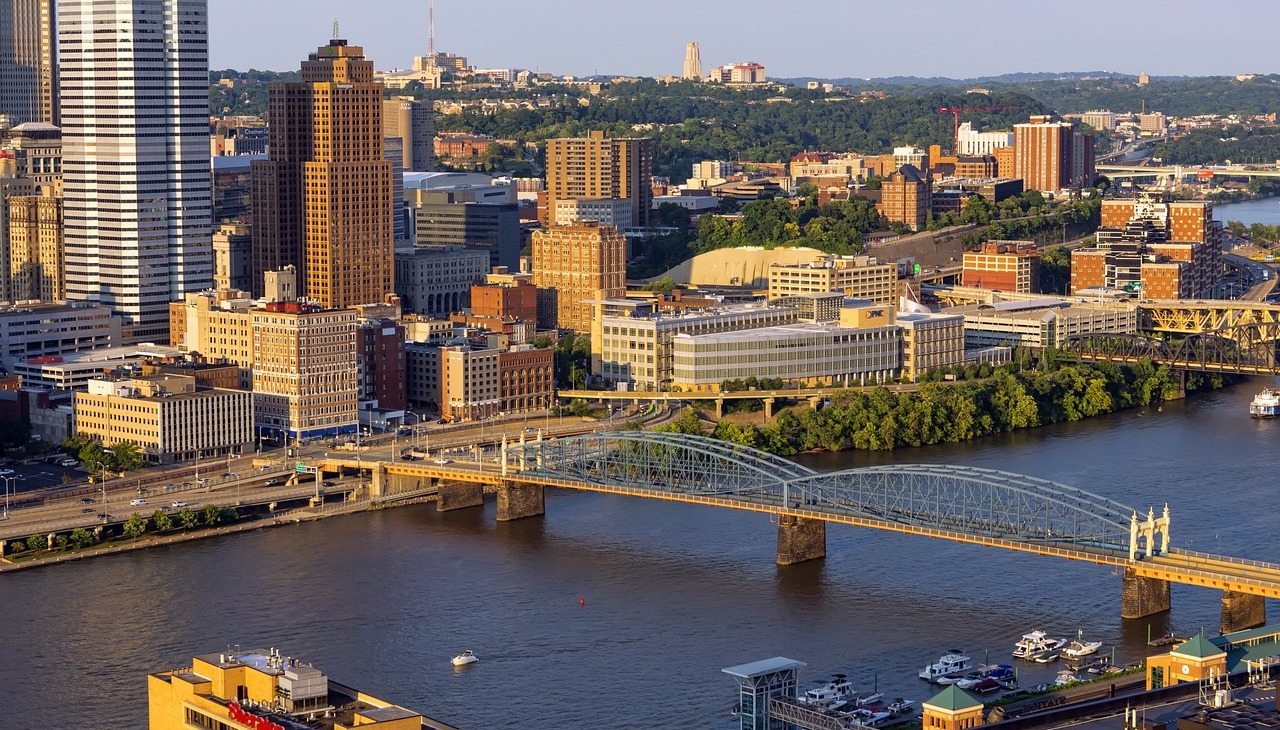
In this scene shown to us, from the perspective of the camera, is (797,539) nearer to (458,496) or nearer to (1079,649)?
(1079,649)

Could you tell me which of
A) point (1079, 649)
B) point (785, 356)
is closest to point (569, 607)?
point (1079, 649)

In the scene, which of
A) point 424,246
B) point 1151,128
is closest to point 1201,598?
point 424,246

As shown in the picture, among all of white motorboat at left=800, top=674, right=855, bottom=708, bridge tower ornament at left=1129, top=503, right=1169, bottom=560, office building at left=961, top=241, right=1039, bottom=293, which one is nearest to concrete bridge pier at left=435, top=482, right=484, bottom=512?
bridge tower ornament at left=1129, top=503, right=1169, bottom=560

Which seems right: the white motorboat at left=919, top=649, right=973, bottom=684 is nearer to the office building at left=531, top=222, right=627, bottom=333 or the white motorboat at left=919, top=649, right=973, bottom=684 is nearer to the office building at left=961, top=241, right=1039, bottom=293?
the office building at left=531, top=222, right=627, bottom=333

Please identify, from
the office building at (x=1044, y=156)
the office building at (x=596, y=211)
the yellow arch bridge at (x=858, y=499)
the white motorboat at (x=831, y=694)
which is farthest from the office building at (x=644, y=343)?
the office building at (x=1044, y=156)

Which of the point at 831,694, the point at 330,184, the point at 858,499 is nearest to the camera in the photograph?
the point at 831,694

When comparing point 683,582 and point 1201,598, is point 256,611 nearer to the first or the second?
point 683,582
